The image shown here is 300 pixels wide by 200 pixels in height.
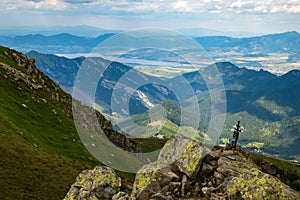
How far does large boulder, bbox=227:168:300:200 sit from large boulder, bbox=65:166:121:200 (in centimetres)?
1188

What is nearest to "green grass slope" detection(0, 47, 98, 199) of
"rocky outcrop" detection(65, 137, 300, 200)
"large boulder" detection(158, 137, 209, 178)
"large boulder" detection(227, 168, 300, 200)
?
"rocky outcrop" detection(65, 137, 300, 200)

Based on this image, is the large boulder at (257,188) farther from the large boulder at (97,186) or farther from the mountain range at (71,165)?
the large boulder at (97,186)

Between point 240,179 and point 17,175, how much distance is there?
37.1 m

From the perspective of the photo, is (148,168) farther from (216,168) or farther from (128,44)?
(128,44)

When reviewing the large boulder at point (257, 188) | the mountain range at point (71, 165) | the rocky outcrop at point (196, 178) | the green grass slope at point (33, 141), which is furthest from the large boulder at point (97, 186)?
the green grass slope at point (33, 141)

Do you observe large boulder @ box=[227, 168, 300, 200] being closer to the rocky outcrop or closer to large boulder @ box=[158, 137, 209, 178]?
the rocky outcrop

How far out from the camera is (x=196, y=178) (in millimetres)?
31734

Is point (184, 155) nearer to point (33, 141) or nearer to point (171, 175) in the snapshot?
point (171, 175)

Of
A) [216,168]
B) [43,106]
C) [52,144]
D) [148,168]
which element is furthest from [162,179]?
[43,106]

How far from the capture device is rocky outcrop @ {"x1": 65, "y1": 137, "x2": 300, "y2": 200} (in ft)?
90.8

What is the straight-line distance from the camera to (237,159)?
34406mm

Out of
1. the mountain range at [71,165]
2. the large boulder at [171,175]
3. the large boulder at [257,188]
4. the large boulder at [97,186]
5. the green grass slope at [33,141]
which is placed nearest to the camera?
the large boulder at [257,188]

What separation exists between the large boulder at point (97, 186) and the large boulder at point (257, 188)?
11.9 meters

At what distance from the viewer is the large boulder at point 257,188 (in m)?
25.9
